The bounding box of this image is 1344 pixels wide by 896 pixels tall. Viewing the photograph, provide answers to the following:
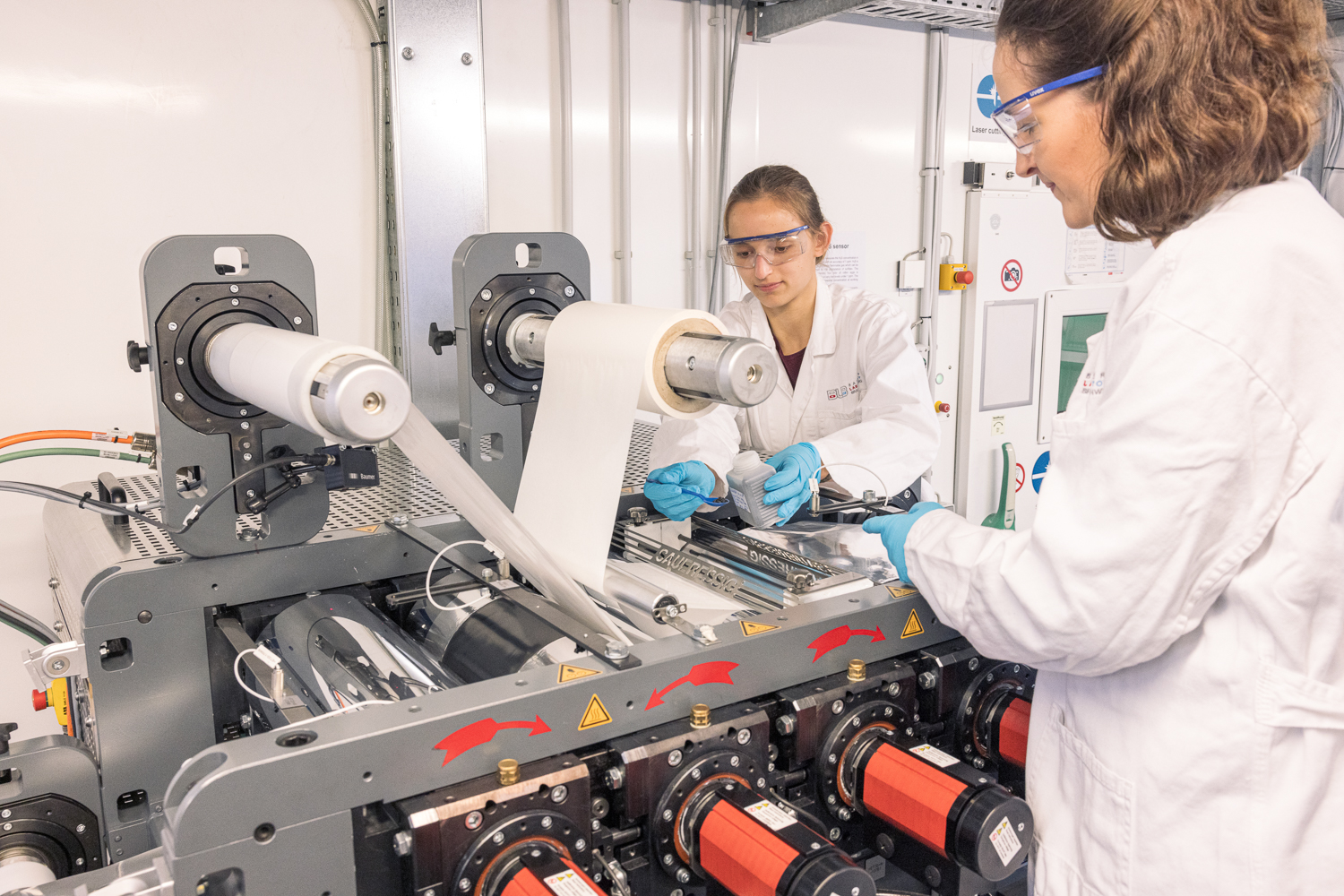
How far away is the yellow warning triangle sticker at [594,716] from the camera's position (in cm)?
88

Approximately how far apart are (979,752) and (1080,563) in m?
0.41

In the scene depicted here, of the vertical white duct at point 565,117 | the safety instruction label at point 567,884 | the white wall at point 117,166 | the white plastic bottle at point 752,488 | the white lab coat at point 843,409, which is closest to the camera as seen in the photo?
the safety instruction label at point 567,884

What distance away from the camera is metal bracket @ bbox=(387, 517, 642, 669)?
0.92 m

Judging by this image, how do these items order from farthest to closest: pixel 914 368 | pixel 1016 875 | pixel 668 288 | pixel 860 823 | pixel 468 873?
pixel 668 288 < pixel 914 368 < pixel 1016 875 < pixel 860 823 < pixel 468 873

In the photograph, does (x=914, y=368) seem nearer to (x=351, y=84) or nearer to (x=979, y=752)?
(x=979, y=752)

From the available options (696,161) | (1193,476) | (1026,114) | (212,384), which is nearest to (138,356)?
(212,384)

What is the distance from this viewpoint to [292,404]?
0.90 meters

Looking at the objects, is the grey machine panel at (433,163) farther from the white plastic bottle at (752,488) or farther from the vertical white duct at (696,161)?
the white plastic bottle at (752,488)

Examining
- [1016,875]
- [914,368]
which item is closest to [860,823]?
[1016,875]

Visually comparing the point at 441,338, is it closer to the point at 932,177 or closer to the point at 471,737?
the point at 471,737

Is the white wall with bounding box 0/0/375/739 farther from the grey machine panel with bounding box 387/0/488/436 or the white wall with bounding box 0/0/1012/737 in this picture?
the grey machine panel with bounding box 387/0/488/436

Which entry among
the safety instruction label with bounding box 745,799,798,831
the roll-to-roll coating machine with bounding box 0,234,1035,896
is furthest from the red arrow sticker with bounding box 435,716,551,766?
the safety instruction label with bounding box 745,799,798,831

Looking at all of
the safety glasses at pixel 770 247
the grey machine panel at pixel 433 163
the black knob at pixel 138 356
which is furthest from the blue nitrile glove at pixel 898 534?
the grey machine panel at pixel 433 163

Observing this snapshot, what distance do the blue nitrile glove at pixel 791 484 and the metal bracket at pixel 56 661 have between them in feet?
2.99
